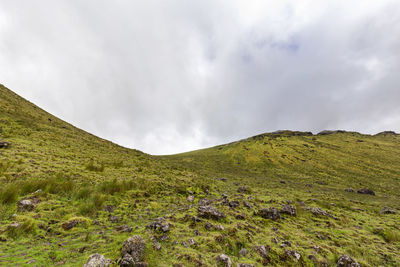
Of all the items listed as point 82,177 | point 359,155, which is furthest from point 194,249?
point 359,155

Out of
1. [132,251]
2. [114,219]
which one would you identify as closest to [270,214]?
[132,251]

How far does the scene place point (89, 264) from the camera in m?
3.78

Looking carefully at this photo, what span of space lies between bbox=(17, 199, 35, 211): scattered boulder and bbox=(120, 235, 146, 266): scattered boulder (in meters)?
5.74

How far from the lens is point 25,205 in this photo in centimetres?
672

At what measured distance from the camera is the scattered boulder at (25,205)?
6589mm

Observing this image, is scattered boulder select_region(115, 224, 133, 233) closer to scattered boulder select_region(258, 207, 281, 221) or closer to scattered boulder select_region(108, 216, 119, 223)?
scattered boulder select_region(108, 216, 119, 223)

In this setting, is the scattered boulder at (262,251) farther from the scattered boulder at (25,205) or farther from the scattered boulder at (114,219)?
the scattered boulder at (25,205)

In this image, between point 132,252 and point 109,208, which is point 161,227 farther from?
point 109,208

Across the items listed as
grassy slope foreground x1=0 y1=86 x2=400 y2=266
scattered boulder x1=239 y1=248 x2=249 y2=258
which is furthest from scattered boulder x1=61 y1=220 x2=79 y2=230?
scattered boulder x1=239 y1=248 x2=249 y2=258

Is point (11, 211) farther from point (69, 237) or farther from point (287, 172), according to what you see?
point (287, 172)

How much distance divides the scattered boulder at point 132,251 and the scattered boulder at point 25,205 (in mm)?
5737

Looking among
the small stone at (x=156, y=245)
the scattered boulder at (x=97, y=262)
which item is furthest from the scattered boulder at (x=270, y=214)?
the scattered boulder at (x=97, y=262)

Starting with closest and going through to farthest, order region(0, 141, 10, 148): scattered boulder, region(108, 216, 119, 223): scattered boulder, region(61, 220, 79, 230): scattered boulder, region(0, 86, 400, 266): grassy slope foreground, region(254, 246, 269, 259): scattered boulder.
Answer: region(0, 86, 400, 266): grassy slope foreground, region(254, 246, 269, 259): scattered boulder, region(61, 220, 79, 230): scattered boulder, region(108, 216, 119, 223): scattered boulder, region(0, 141, 10, 148): scattered boulder

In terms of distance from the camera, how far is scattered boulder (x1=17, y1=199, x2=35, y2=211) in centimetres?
659
